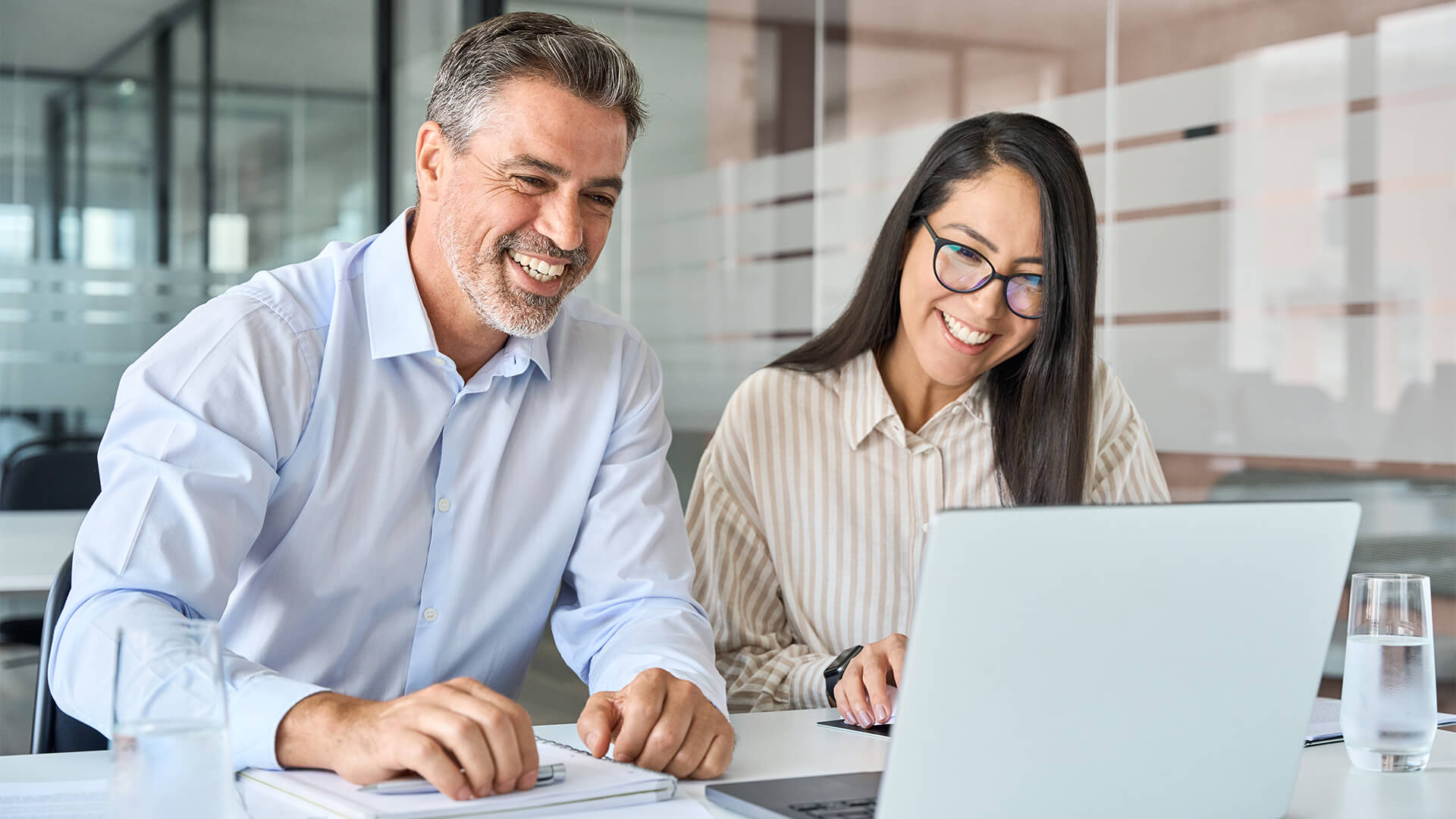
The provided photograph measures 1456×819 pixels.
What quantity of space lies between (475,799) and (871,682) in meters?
0.53

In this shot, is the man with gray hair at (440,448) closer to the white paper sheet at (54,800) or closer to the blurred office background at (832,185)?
the white paper sheet at (54,800)

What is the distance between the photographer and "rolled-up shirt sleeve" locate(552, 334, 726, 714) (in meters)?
1.53

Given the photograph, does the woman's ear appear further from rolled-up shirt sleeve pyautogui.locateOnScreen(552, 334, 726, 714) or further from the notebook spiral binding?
the notebook spiral binding

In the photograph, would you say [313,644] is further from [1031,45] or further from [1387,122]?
[1031,45]

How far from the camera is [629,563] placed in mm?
1594

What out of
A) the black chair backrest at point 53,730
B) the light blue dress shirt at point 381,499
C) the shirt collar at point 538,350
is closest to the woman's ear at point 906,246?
the light blue dress shirt at point 381,499

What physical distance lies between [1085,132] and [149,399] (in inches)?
99.4

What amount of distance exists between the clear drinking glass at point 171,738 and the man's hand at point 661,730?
17.2 inches

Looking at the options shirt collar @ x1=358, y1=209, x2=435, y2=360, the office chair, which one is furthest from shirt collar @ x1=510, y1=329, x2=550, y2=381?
the office chair

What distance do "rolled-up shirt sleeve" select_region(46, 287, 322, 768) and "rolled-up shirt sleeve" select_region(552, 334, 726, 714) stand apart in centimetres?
37

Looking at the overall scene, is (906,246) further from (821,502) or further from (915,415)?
(821,502)

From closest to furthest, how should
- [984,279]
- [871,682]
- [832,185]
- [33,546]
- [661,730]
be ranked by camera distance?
[661,730]
[871,682]
[984,279]
[33,546]
[832,185]

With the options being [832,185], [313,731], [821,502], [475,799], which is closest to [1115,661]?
[475,799]

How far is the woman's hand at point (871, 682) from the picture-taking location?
141cm
